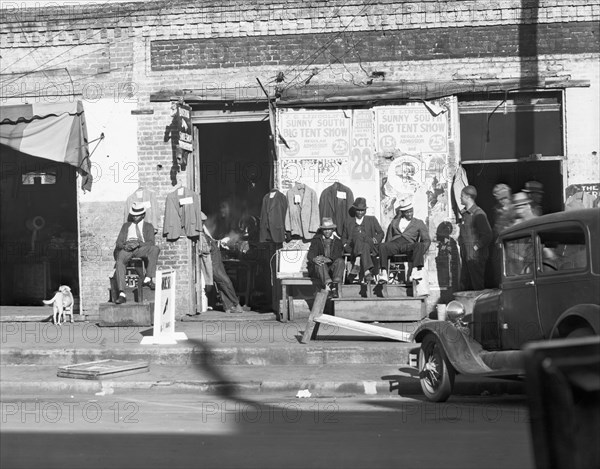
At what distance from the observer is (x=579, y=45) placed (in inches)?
606

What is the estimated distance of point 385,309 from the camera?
46.9 feet

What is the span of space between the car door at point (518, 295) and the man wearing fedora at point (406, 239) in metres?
5.09

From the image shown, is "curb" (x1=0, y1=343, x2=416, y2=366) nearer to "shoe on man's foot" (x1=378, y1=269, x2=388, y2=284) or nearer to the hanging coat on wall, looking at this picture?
"shoe on man's foot" (x1=378, y1=269, x2=388, y2=284)

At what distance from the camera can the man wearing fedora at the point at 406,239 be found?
14.8 meters

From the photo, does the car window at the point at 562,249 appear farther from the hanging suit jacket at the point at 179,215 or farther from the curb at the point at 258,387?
the hanging suit jacket at the point at 179,215

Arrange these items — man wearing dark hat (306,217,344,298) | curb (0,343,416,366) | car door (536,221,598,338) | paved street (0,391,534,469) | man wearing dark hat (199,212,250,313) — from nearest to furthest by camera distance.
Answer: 1. paved street (0,391,534,469)
2. car door (536,221,598,338)
3. curb (0,343,416,366)
4. man wearing dark hat (306,217,344,298)
5. man wearing dark hat (199,212,250,313)

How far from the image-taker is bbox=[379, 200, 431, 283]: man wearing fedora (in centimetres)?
1480

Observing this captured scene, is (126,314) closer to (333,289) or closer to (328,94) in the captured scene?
(333,289)

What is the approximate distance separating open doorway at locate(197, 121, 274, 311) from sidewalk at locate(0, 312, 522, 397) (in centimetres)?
226

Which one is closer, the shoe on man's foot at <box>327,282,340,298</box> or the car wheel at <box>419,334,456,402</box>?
the car wheel at <box>419,334,456,402</box>

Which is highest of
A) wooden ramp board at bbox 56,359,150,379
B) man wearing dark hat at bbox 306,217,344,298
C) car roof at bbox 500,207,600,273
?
car roof at bbox 500,207,600,273

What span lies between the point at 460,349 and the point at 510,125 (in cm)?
727

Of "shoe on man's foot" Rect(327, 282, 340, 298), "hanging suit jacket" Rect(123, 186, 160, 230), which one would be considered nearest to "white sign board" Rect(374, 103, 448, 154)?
"shoe on man's foot" Rect(327, 282, 340, 298)

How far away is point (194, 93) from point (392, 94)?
3487 millimetres
